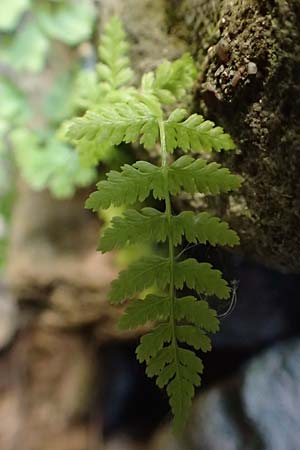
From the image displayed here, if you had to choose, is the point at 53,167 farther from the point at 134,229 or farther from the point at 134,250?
the point at 134,229

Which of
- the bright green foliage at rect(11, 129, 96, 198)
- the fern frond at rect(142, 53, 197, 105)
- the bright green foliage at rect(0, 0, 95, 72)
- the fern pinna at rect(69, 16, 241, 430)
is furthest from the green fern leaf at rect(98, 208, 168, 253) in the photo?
the bright green foliage at rect(0, 0, 95, 72)

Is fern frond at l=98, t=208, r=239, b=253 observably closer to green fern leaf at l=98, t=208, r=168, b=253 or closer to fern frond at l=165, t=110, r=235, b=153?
green fern leaf at l=98, t=208, r=168, b=253

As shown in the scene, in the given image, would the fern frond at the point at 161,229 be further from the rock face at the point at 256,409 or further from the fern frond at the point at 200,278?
the rock face at the point at 256,409

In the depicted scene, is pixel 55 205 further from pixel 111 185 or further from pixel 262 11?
pixel 262 11

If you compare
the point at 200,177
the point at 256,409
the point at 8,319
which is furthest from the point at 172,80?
the point at 8,319

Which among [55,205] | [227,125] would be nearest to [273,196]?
[227,125]

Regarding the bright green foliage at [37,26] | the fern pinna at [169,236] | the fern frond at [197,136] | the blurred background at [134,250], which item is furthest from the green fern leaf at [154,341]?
the bright green foliage at [37,26]

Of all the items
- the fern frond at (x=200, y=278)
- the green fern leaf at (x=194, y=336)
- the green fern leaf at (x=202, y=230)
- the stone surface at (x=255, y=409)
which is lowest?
the stone surface at (x=255, y=409)
